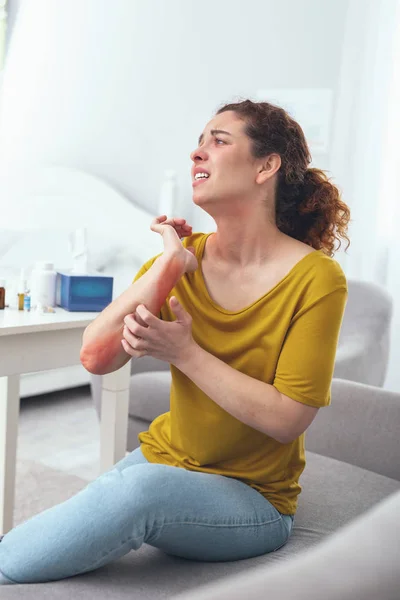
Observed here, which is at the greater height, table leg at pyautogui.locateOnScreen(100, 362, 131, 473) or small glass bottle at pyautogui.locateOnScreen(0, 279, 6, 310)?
small glass bottle at pyautogui.locateOnScreen(0, 279, 6, 310)

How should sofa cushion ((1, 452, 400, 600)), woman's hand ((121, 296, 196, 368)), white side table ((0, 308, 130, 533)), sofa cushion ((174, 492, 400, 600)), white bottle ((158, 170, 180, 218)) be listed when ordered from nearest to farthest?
sofa cushion ((174, 492, 400, 600)) → sofa cushion ((1, 452, 400, 600)) → woman's hand ((121, 296, 196, 368)) → white side table ((0, 308, 130, 533)) → white bottle ((158, 170, 180, 218))

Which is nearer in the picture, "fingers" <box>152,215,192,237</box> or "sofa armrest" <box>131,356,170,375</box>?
"fingers" <box>152,215,192,237</box>

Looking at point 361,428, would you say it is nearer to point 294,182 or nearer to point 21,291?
point 294,182

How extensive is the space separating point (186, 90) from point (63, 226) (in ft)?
3.05

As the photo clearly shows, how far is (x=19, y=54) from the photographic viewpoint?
2.94 metres

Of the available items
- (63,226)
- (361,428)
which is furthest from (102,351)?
(63,226)

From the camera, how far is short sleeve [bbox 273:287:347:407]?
3.14 feet

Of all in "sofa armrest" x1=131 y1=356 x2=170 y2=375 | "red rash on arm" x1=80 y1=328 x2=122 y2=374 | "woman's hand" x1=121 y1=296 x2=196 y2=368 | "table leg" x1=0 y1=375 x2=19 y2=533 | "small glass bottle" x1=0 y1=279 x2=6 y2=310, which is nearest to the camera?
"woman's hand" x1=121 y1=296 x2=196 y2=368

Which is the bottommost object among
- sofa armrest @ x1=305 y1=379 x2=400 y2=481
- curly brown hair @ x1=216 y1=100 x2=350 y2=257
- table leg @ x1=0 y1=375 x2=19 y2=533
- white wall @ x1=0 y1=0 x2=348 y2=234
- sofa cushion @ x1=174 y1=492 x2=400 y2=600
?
table leg @ x1=0 y1=375 x2=19 y2=533

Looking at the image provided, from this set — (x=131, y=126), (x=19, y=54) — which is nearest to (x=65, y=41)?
(x=19, y=54)

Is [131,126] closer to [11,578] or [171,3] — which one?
[171,3]

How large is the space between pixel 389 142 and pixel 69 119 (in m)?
1.46

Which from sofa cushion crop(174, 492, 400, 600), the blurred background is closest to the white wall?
the blurred background

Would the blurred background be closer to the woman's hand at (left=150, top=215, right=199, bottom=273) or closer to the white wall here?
the white wall
